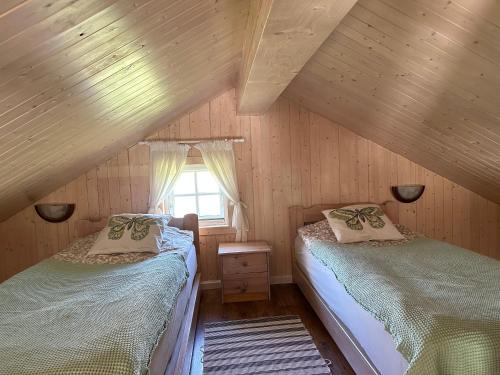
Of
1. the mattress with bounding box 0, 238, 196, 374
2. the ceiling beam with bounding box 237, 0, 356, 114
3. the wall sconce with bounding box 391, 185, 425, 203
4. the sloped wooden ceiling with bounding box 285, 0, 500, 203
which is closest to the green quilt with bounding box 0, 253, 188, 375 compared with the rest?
the mattress with bounding box 0, 238, 196, 374

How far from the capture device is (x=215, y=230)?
3412 millimetres

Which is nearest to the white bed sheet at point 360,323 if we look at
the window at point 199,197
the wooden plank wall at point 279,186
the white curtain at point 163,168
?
the wooden plank wall at point 279,186

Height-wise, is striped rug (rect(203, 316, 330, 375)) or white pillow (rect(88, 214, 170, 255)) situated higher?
white pillow (rect(88, 214, 170, 255))

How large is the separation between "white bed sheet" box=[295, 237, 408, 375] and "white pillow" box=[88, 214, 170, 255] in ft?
4.24

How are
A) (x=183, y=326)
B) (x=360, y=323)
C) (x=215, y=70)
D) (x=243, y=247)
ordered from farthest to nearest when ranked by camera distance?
(x=243, y=247) → (x=215, y=70) → (x=183, y=326) → (x=360, y=323)

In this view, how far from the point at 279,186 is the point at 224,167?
62cm

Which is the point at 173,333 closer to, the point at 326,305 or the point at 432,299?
the point at 326,305

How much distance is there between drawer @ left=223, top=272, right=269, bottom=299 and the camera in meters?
3.03

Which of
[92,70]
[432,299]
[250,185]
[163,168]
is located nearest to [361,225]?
[250,185]

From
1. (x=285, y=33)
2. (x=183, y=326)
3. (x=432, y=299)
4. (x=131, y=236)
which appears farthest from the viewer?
(x=131, y=236)

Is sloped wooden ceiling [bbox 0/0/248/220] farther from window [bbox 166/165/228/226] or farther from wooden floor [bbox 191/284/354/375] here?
wooden floor [bbox 191/284/354/375]

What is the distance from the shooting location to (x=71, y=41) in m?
1.22

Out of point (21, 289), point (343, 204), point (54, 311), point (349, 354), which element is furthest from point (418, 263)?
point (21, 289)

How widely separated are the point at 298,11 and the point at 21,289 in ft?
6.72
